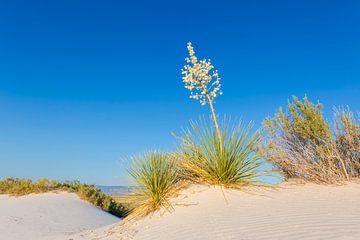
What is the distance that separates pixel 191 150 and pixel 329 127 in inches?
111

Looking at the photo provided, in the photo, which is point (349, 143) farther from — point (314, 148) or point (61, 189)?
point (61, 189)

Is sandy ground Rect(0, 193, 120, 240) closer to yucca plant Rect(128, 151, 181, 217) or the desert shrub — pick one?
yucca plant Rect(128, 151, 181, 217)

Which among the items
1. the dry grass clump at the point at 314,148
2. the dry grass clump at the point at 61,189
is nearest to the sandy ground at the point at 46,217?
→ the dry grass clump at the point at 61,189

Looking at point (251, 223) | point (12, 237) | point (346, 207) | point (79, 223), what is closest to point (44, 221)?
point (79, 223)

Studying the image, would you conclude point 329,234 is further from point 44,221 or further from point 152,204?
point 44,221

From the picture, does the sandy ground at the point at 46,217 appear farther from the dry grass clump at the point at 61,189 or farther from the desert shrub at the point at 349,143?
the desert shrub at the point at 349,143

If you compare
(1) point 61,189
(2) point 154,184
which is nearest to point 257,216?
(2) point 154,184

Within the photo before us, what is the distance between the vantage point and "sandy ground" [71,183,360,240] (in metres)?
3.28

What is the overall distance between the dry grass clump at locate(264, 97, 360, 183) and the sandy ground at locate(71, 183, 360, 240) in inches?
20.1

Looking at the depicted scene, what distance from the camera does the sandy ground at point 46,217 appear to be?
8128mm

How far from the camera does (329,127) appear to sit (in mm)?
6508

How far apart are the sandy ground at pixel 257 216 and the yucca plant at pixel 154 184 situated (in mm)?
239

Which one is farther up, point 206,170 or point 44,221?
point 206,170

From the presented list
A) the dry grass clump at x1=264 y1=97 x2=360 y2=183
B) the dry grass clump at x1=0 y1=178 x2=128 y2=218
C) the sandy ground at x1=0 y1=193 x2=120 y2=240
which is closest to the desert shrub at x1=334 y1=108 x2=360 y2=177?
the dry grass clump at x1=264 y1=97 x2=360 y2=183
